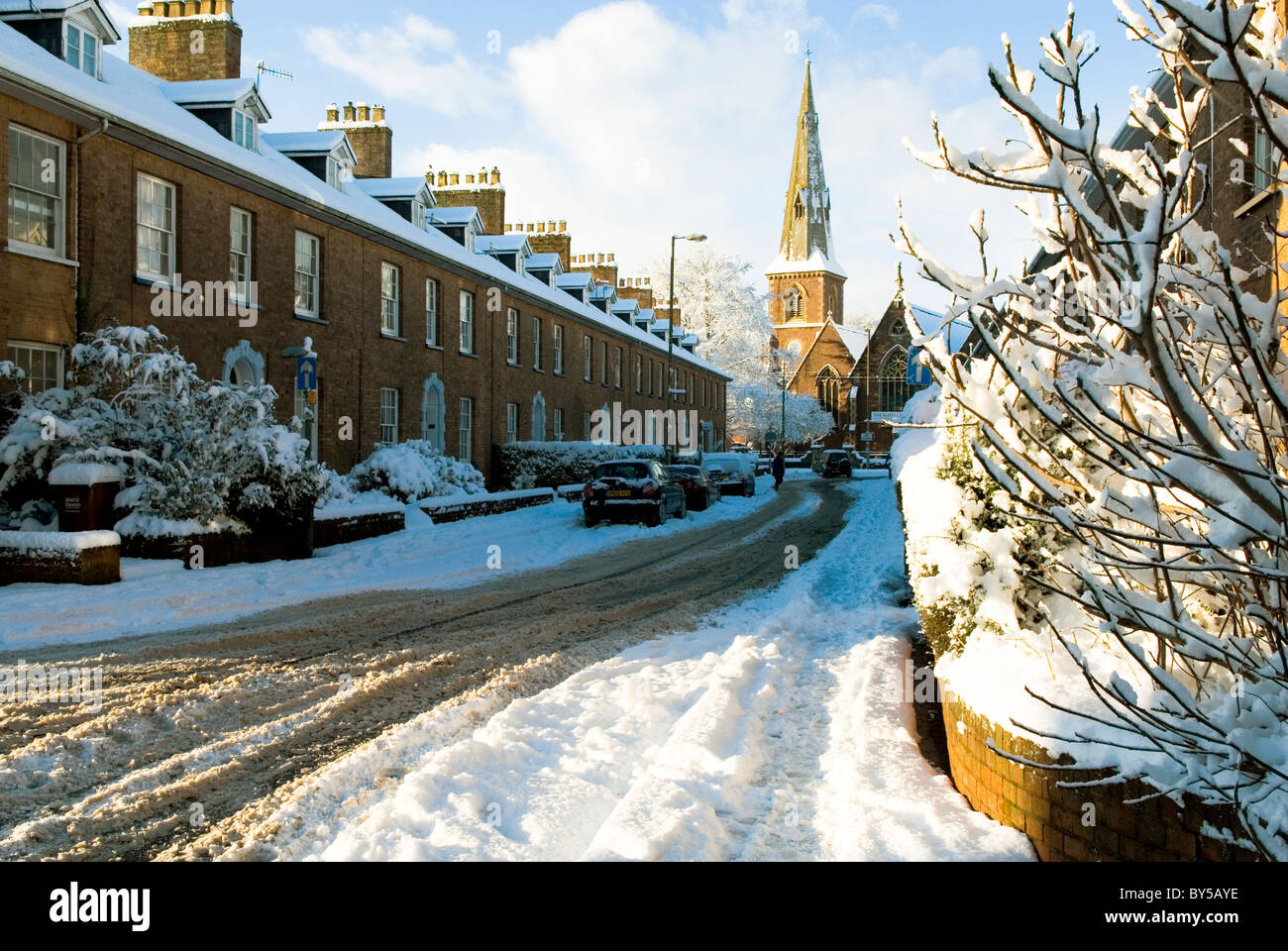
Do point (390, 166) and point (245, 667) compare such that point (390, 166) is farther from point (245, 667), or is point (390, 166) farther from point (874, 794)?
point (874, 794)

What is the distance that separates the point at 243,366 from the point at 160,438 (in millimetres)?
5712

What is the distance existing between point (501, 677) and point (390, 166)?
2524 centimetres

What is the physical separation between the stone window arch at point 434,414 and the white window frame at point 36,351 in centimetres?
1137

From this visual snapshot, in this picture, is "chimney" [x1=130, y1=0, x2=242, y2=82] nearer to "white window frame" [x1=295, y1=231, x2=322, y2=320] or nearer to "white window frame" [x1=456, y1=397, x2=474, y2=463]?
"white window frame" [x1=295, y1=231, x2=322, y2=320]

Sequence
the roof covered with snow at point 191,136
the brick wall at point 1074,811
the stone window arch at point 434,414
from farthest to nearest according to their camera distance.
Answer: the stone window arch at point 434,414, the roof covered with snow at point 191,136, the brick wall at point 1074,811

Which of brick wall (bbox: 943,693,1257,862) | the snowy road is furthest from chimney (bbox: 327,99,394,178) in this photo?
brick wall (bbox: 943,693,1257,862)

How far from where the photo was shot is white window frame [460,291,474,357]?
28.3 metres

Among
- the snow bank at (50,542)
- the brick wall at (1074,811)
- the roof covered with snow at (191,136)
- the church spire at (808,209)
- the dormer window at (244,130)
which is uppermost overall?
Result: the church spire at (808,209)

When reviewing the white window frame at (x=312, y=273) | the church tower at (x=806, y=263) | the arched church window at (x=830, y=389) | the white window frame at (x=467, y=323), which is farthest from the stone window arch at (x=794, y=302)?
the white window frame at (x=312, y=273)

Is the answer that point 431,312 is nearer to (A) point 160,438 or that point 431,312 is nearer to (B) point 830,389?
(A) point 160,438

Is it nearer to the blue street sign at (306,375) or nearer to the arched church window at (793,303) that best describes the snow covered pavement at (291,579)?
the blue street sign at (306,375)

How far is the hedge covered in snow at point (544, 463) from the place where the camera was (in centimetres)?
2894
